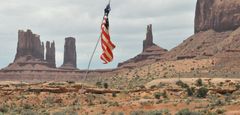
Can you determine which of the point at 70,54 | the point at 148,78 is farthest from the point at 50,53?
the point at 148,78

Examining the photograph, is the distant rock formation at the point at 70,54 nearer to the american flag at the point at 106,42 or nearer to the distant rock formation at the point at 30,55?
the distant rock formation at the point at 30,55

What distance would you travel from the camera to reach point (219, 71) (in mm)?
95125

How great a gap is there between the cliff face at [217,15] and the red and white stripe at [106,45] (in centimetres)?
10170

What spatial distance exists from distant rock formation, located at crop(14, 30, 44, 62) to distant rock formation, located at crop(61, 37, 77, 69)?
11.1 m

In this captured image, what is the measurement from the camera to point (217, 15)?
135875 mm

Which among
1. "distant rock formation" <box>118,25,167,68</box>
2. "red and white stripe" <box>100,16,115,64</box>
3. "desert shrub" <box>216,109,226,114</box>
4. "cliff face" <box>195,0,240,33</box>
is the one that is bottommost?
"desert shrub" <box>216,109,226,114</box>

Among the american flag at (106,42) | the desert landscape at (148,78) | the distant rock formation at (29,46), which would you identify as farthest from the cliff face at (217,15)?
the american flag at (106,42)

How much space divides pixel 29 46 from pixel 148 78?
247ft

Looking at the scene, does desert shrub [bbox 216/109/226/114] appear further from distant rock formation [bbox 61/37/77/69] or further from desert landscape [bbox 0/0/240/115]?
distant rock formation [bbox 61/37/77/69]

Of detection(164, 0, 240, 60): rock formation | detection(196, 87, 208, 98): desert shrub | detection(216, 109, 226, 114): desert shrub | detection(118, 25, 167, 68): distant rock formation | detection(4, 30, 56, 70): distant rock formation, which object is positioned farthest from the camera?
detection(4, 30, 56, 70): distant rock formation

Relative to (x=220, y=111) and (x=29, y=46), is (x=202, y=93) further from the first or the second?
(x=29, y=46)

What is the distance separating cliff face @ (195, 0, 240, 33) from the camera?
129625 mm

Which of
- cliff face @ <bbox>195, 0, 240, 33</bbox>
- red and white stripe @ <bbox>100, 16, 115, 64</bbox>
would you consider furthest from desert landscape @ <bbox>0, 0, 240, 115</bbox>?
red and white stripe @ <bbox>100, 16, 115, 64</bbox>

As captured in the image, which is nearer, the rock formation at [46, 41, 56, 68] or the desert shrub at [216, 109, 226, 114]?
the desert shrub at [216, 109, 226, 114]
